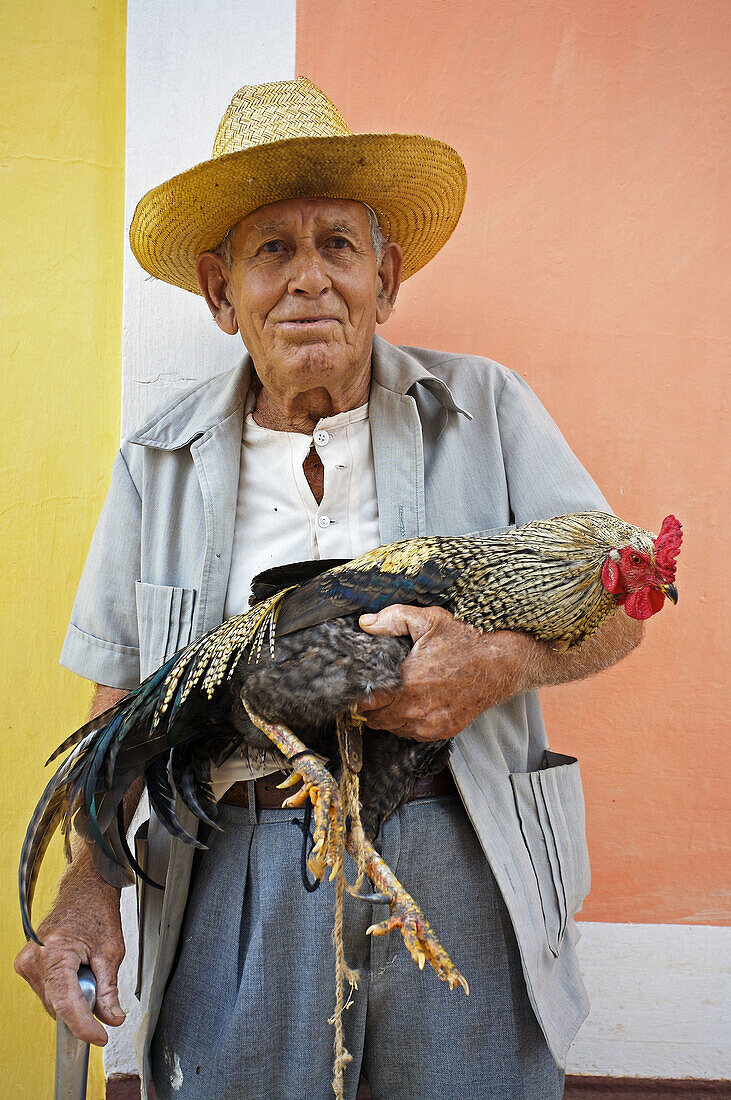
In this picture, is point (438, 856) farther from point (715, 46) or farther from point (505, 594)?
point (715, 46)

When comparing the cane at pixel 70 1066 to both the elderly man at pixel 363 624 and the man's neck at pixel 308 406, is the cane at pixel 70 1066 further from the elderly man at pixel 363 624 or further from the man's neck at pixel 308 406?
the man's neck at pixel 308 406

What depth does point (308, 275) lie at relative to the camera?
176 cm

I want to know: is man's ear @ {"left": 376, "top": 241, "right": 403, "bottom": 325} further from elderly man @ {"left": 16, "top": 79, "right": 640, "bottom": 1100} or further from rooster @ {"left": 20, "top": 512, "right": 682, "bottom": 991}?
rooster @ {"left": 20, "top": 512, "right": 682, "bottom": 991}

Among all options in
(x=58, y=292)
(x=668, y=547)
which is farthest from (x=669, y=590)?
(x=58, y=292)

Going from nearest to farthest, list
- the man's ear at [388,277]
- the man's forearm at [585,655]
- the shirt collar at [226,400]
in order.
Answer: the man's forearm at [585,655]
the shirt collar at [226,400]
the man's ear at [388,277]

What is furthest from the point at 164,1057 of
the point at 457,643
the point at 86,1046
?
the point at 457,643

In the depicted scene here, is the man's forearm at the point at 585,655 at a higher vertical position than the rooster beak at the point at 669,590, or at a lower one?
lower

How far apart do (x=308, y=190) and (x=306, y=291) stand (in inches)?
10.4

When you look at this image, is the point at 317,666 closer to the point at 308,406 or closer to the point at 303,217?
the point at 308,406

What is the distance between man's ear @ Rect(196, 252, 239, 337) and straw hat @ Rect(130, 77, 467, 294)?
0.12ft

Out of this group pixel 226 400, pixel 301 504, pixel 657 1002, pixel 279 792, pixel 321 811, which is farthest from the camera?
pixel 657 1002

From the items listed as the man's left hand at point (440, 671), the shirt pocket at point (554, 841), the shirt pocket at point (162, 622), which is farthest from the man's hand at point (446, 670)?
the shirt pocket at point (162, 622)

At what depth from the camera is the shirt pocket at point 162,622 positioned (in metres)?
1.83

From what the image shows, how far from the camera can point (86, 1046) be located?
A: 1.50 meters
